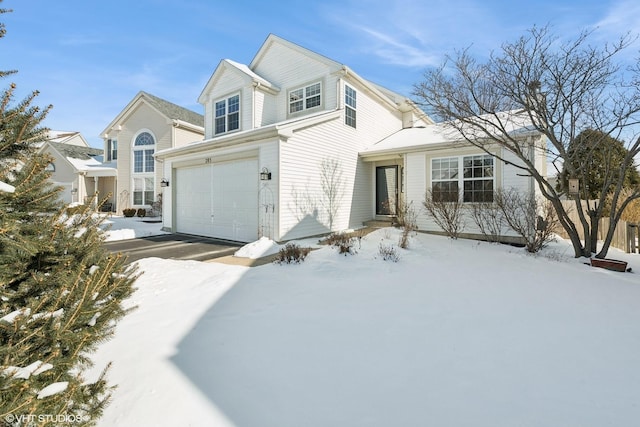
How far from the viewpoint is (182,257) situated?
25.5 feet

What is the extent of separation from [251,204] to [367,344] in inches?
295

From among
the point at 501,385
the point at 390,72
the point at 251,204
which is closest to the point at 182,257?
the point at 251,204

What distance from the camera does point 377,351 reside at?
10.1 feet

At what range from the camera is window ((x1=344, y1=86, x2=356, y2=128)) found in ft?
39.4

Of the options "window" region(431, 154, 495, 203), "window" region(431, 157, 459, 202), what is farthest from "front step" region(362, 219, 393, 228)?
"window" region(431, 154, 495, 203)

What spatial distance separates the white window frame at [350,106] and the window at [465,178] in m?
3.74

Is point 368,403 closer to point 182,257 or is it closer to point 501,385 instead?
point 501,385

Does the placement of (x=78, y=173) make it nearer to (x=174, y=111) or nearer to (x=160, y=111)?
(x=160, y=111)

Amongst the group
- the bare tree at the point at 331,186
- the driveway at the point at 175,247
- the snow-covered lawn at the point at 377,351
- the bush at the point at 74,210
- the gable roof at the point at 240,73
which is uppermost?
the gable roof at the point at 240,73

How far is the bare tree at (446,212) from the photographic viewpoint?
977cm

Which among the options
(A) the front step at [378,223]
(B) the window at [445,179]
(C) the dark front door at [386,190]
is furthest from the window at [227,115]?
(B) the window at [445,179]

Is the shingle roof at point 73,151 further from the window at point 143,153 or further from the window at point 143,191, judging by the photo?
the window at point 143,191

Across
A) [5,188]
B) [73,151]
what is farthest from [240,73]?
[73,151]

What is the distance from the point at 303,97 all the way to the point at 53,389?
12.8 meters
